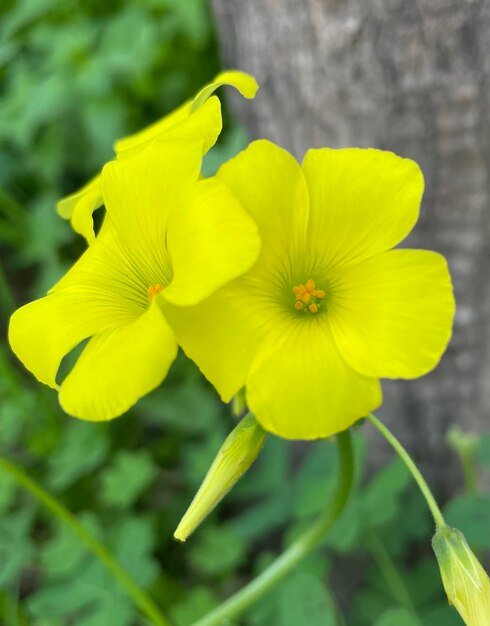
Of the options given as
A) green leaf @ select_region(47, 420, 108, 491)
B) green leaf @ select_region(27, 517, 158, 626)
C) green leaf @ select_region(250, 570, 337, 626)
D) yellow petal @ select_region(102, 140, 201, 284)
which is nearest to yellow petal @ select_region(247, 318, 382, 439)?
yellow petal @ select_region(102, 140, 201, 284)

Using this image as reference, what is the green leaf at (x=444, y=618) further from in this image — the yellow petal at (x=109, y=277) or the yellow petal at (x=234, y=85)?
the yellow petal at (x=234, y=85)

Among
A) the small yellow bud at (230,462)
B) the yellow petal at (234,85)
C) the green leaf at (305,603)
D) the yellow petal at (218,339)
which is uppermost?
the yellow petal at (234,85)

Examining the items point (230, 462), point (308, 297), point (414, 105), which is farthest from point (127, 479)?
point (414, 105)

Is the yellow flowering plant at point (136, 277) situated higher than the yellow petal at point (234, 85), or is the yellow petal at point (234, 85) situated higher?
the yellow petal at point (234, 85)

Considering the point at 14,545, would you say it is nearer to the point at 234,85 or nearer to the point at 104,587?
the point at 104,587

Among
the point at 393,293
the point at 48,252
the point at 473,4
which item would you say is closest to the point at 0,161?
the point at 48,252

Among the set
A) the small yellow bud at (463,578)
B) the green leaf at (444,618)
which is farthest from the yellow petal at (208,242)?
the green leaf at (444,618)

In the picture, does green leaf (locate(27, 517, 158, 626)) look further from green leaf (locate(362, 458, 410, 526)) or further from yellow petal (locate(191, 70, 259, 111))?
yellow petal (locate(191, 70, 259, 111))

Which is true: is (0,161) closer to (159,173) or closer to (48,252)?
(48,252)
